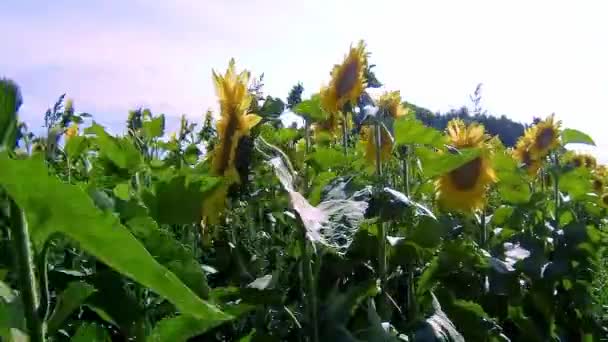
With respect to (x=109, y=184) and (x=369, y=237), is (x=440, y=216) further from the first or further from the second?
(x=109, y=184)

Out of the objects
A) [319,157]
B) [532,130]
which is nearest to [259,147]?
[319,157]

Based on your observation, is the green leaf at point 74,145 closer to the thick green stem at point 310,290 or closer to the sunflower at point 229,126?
the sunflower at point 229,126

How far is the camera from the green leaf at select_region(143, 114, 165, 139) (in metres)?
2.04

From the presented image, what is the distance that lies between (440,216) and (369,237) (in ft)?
2.53

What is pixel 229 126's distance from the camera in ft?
5.23

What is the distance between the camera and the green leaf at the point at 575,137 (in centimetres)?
306

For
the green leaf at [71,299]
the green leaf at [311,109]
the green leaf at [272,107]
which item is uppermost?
the green leaf at [311,109]

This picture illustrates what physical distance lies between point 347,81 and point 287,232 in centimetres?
56

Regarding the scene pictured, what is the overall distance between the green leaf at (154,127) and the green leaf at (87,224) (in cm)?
164

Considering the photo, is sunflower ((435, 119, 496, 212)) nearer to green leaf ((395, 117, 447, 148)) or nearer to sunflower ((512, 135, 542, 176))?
green leaf ((395, 117, 447, 148))

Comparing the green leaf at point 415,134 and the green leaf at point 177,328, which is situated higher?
the green leaf at point 415,134

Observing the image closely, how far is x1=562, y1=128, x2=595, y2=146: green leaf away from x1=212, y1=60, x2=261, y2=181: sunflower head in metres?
1.91

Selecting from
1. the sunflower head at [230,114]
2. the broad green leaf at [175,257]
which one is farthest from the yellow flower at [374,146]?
the broad green leaf at [175,257]

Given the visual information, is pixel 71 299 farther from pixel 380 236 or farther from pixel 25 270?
pixel 380 236
